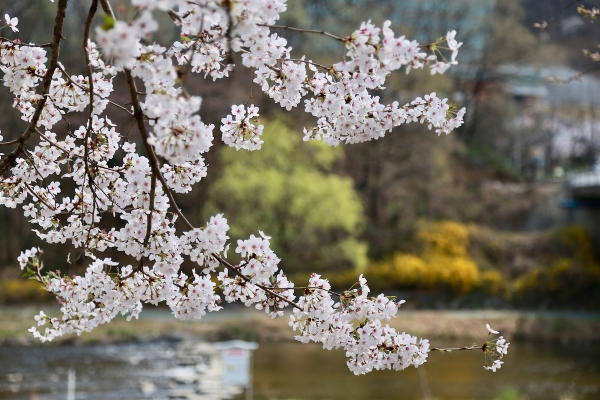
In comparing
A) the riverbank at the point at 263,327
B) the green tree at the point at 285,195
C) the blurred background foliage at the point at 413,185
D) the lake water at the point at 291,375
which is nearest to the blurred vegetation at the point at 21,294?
the blurred background foliage at the point at 413,185

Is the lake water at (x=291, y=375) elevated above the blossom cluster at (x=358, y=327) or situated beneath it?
situated beneath

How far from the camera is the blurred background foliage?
18.5 meters

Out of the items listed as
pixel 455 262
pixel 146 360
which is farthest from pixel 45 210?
pixel 455 262

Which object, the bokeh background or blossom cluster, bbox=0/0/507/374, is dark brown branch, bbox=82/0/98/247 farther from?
the bokeh background

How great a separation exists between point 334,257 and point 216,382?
814cm

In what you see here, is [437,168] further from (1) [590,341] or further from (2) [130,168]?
(2) [130,168]

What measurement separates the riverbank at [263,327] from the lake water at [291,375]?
56 cm

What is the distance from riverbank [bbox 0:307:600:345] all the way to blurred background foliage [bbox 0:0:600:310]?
1898 mm

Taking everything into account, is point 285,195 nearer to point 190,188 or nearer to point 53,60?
point 190,188

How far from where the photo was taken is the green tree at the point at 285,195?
59.9 ft

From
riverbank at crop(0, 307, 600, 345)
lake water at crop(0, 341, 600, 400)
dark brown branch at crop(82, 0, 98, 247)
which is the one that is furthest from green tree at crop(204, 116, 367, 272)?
dark brown branch at crop(82, 0, 98, 247)

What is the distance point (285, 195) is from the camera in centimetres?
1845

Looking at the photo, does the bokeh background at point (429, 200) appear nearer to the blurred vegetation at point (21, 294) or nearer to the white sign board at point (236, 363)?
the blurred vegetation at point (21, 294)

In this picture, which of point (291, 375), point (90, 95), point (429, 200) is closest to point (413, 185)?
point (429, 200)
